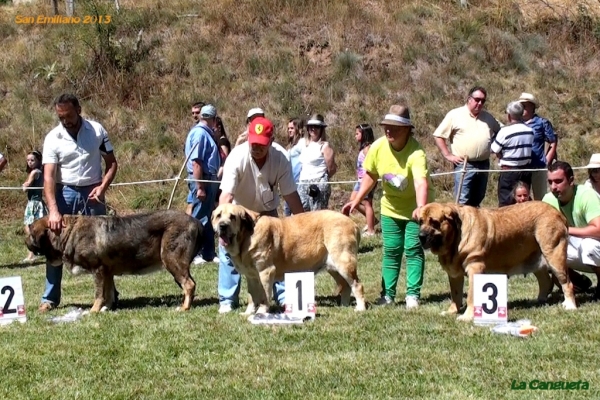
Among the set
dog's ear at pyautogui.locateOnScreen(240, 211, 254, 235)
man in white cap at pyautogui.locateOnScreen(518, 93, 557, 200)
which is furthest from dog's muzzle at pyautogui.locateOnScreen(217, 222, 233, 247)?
man in white cap at pyautogui.locateOnScreen(518, 93, 557, 200)

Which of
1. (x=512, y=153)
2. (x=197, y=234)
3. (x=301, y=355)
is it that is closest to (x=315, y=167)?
(x=512, y=153)

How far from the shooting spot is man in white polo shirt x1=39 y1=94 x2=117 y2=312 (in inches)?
309

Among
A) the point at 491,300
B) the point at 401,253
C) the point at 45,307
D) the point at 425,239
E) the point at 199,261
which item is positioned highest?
the point at 425,239

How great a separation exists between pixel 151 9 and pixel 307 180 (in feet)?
39.9

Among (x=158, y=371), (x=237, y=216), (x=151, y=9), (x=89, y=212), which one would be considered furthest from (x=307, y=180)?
(x=151, y=9)

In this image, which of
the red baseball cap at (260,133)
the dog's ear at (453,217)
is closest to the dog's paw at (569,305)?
the dog's ear at (453,217)

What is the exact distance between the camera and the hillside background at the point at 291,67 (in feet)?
61.3

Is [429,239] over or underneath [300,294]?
over

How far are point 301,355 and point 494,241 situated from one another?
84.4 inches

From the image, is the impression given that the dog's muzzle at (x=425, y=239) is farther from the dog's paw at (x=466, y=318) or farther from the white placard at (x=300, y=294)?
the white placard at (x=300, y=294)

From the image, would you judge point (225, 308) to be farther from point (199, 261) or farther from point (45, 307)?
point (199, 261)

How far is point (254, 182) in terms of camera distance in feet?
24.4

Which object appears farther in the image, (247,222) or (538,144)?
(538,144)

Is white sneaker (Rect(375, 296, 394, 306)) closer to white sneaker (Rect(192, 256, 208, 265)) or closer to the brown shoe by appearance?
the brown shoe
